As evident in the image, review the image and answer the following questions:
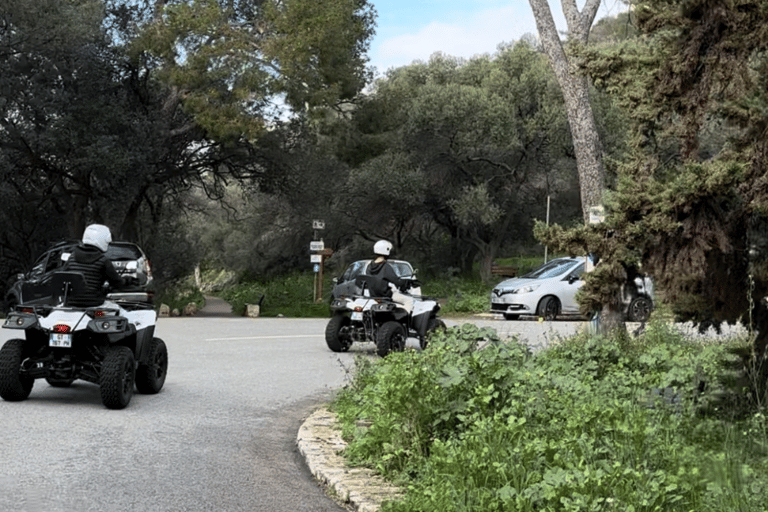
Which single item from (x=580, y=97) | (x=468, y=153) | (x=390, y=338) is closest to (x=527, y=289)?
(x=580, y=97)

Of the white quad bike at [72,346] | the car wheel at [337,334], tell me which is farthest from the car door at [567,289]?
the white quad bike at [72,346]

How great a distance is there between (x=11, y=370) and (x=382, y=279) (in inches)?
256

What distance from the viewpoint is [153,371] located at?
37.1 feet

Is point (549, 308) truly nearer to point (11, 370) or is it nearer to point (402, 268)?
point (402, 268)

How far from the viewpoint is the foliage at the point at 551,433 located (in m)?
5.17

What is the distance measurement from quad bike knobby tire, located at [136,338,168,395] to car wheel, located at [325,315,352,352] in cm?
544

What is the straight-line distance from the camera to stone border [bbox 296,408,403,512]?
252 inches

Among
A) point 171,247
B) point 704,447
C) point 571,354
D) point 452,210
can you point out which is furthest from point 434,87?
point 704,447

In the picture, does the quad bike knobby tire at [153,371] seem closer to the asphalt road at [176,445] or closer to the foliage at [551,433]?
the asphalt road at [176,445]

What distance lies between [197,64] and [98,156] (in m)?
3.91

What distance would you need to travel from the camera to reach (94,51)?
31.8 metres

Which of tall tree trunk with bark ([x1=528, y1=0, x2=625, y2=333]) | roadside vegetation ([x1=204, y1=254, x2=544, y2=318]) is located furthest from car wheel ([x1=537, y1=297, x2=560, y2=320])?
tall tree trunk with bark ([x1=528, y1=0, x2=625, y2=333])

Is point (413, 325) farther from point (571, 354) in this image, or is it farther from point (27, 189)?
point (27, 189)

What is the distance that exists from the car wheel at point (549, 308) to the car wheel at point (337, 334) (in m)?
12.2
